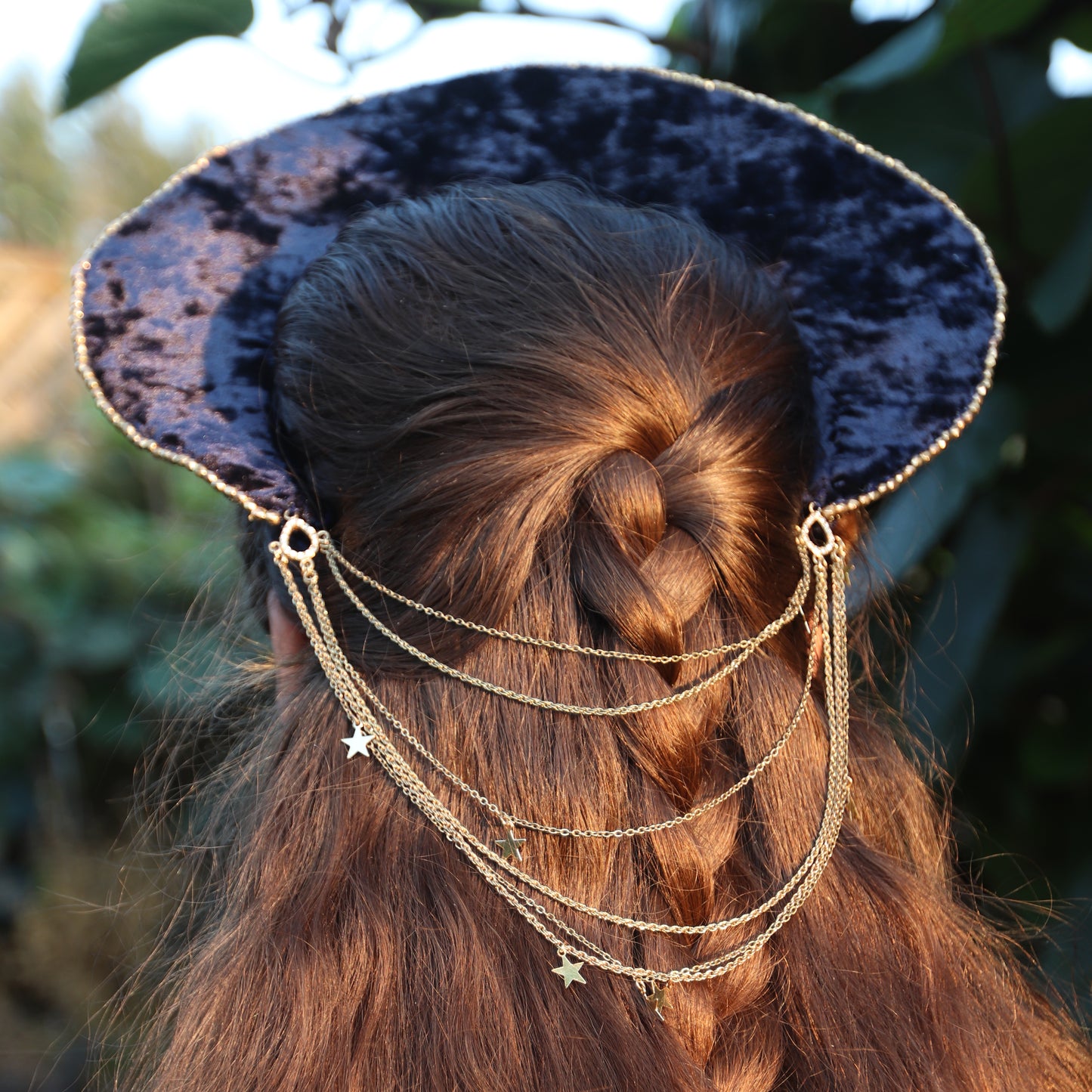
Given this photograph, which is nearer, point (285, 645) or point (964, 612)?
point (285, 645)

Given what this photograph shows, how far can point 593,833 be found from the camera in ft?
1.90

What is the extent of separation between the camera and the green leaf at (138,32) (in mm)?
871

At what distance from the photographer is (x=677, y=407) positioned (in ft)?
2.06

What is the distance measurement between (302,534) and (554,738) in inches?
8.8

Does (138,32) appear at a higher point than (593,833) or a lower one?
higher

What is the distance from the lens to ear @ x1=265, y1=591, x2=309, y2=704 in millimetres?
695

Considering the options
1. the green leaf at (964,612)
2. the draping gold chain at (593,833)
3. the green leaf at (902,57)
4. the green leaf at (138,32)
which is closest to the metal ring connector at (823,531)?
the draping gold chain at (593,833)

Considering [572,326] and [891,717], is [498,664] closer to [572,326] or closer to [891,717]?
[572,326]

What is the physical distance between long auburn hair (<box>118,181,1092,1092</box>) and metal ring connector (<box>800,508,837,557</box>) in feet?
0.07

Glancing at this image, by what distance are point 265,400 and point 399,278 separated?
15 cm

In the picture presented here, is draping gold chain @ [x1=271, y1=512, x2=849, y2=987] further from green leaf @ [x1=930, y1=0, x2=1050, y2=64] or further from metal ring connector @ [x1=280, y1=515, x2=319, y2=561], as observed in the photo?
green leaf @ [x1=930, y1=0, x2=1050, y2=64]

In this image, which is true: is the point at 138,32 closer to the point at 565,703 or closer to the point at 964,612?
the point at 565,703

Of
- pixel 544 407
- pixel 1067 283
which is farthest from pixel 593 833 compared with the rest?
pixel 1067 283

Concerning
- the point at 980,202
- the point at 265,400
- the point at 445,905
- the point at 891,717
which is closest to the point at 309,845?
the point at 445,905
